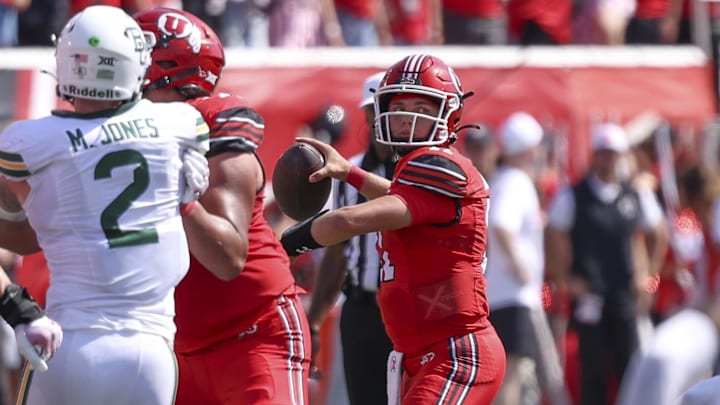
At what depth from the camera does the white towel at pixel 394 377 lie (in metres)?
4.84

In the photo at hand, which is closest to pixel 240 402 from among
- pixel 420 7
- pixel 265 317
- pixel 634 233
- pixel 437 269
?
pixel 265 317

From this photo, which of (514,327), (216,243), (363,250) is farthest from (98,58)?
(514,327)

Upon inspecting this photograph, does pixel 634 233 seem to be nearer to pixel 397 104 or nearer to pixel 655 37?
pixel 655 37

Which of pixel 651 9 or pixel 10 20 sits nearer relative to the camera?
pixel 10 20

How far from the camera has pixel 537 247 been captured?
8.76 m

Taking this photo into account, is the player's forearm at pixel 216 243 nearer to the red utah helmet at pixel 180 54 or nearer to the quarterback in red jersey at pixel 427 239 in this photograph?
the quarterback in red jersey at pixel 427 239

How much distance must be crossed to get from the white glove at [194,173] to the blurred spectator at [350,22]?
23.0ft

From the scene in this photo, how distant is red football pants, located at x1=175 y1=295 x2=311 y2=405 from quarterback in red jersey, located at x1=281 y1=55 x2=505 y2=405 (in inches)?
10.5

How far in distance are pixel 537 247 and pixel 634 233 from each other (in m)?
0.98

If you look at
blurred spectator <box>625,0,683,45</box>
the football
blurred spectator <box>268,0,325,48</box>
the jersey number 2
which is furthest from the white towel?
blurred spectator <box>625,0,683,45</box>

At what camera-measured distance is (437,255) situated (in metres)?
4.71

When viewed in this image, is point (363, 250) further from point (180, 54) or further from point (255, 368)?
point (180, 54)

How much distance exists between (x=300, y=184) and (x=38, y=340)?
48.5 inches

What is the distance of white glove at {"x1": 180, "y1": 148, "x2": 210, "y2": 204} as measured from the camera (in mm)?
4234
